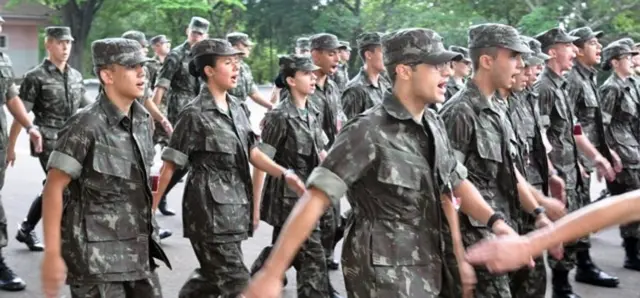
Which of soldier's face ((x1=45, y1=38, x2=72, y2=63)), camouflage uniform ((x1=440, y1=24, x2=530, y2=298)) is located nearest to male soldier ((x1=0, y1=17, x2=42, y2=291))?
soldier's face ((x1=45, y1=38, x2=72, y2=63))

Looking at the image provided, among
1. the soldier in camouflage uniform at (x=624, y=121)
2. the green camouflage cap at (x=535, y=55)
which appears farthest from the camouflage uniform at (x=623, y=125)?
the green camouflage cap at (x=535, y=55)

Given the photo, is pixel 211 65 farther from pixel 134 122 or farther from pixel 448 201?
pixel 448 201

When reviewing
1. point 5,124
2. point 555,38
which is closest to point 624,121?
point 555,38

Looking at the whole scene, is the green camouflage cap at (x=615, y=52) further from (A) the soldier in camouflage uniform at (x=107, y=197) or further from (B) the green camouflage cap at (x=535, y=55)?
(A) the soldier in camouflage uniform at (x=107, y=197)

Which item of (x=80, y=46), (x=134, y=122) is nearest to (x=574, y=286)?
(x=134, y=122)

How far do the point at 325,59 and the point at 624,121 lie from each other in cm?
288

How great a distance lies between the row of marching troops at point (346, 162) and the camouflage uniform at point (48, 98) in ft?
0.05

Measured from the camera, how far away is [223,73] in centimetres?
586

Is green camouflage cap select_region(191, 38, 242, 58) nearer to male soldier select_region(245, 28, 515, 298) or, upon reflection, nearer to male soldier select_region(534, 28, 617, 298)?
male soldier select_region(245, 28, 515, 298)

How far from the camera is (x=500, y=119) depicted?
529 centimetres

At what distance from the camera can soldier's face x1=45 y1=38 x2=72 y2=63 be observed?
323 inches

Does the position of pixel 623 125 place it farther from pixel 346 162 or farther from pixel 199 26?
pixel 346 162

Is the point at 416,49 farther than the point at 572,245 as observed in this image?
No

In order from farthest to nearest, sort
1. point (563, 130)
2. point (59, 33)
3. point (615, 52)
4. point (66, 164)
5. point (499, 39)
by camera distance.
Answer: point (615, 52), point (59, 33), point (563, 130), point (499, 39), point (66, 164)
